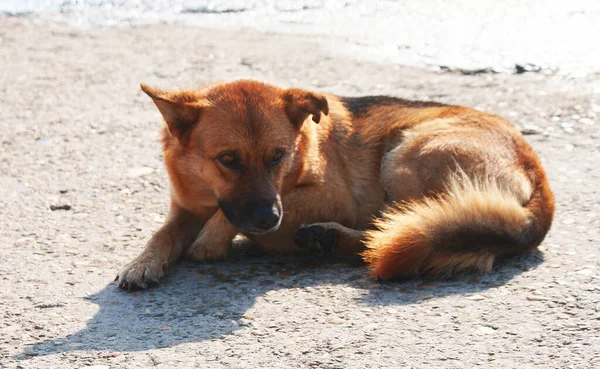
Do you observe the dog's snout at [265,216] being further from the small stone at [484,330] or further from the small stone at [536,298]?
the small stone at [536,298]

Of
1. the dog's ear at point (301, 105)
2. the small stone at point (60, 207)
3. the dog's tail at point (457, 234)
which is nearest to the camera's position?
the dog's tail at point (457, 234)

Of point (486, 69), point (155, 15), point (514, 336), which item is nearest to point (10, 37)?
point (155, 15)

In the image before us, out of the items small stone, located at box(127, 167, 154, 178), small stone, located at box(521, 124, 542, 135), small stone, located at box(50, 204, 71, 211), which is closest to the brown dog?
small stone, located at box(50, 204, 71, 211)

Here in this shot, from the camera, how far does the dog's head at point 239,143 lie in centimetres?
394

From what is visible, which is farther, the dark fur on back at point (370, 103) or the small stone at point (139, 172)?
the small stone at point (139, 172)

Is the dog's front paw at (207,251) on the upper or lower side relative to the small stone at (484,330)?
lower

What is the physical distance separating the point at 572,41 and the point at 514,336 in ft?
18.2

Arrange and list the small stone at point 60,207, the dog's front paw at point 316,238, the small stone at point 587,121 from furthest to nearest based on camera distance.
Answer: the small stone at point 587,121
the small stone at point 60,207
the dog's front paw at point 316,238

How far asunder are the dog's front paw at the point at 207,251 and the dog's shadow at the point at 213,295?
0.05 meters

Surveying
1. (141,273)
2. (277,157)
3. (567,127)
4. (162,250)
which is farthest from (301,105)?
(567,127)

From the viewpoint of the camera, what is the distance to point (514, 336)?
130 inches

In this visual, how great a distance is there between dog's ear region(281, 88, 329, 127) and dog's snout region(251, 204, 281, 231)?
0.58m

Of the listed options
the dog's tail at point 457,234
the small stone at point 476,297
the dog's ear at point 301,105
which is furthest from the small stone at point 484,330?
Result: the dog's ear at point 301,105

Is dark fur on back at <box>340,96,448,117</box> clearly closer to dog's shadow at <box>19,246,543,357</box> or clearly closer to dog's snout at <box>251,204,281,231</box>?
dog's shadow at <box>19,246,543,357</box>
